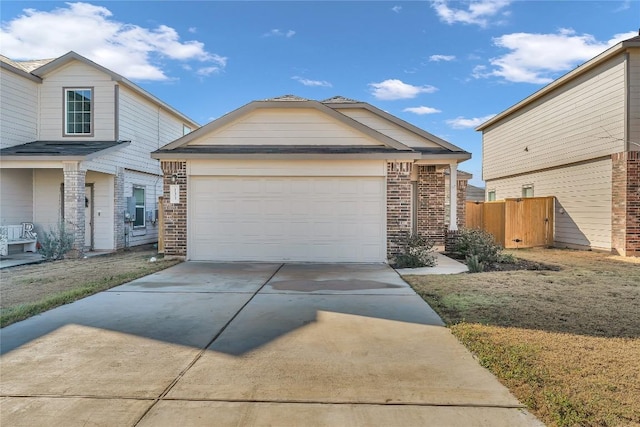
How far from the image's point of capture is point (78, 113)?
1412 cm

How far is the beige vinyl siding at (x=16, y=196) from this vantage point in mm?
12773

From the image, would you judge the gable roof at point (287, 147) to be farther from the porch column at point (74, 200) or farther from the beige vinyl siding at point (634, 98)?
the beige vinyl siding at point (634, 98)

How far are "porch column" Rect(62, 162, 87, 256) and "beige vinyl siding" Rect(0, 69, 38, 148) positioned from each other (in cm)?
281

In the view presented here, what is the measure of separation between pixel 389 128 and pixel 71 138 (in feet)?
36.4

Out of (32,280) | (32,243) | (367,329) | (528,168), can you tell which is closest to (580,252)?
(528,168)

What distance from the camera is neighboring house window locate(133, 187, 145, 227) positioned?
52.2 feet

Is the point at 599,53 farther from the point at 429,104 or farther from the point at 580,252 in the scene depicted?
the point at 429,104

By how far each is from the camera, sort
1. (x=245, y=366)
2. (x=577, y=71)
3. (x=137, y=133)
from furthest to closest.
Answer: (x=137, y=133) → (x=577, y=71) → (x=245, y=366)

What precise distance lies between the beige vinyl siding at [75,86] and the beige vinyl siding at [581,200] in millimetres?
16984

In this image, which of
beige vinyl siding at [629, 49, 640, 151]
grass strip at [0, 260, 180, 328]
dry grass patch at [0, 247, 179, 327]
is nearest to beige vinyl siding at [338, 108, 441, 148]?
beige vinyl siding at [629, 49, 640, 151]

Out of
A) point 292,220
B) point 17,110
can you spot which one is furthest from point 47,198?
point 292,220

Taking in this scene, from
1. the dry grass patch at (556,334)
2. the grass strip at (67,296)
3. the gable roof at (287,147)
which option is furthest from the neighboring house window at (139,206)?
the dry grass patch at (556,334)

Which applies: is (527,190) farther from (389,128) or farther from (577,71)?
(389,128)

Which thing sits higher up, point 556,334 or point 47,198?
point 47,198
